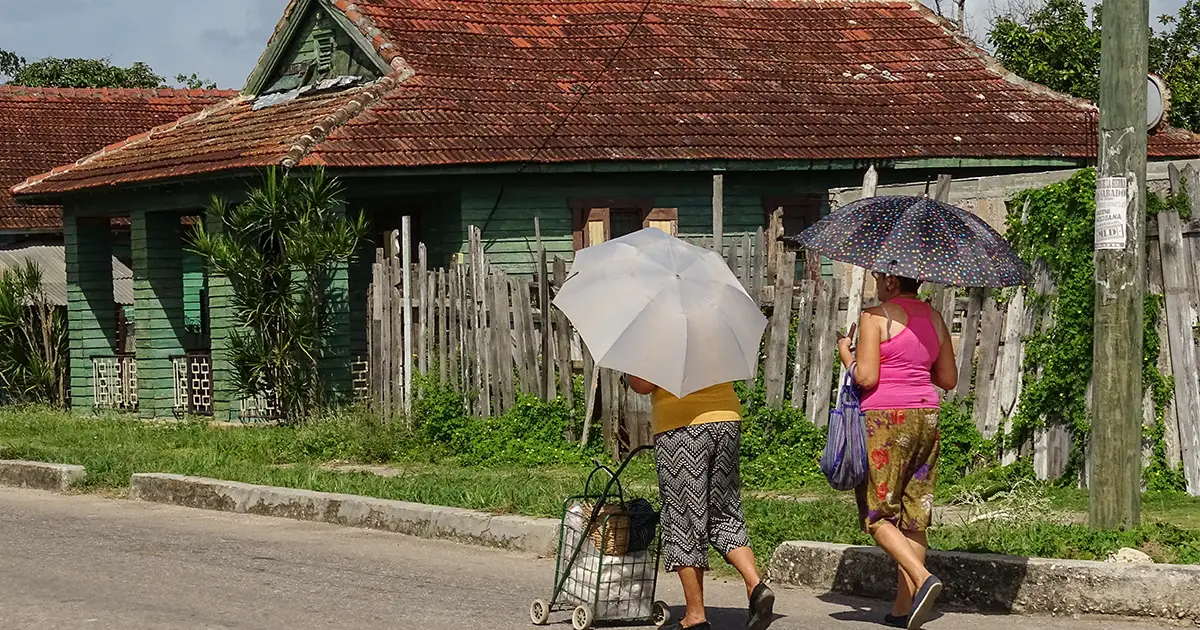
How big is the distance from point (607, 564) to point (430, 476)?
19.8ft

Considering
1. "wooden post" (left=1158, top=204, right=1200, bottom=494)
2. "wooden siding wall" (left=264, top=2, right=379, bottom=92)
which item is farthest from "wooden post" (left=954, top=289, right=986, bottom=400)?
"wooden siding wall" (left=264, top=2, right=379, bottom=92)

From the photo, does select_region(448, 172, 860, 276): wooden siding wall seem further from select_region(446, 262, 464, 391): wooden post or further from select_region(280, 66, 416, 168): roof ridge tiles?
select_region(446, 262, 464, 391): wooden post

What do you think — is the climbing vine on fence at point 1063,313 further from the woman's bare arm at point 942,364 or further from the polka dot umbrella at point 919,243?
the woman's bare arm at point 942,364

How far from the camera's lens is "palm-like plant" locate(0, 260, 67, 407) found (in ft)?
79.9

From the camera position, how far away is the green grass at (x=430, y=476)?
9.50m

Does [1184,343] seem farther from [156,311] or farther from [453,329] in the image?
[156,311]

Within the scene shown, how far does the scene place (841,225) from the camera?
330 inches

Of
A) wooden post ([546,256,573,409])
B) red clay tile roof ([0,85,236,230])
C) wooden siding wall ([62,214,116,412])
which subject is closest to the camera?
wooden post ([546,256,573,409])

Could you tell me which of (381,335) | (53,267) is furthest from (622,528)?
(53,267)

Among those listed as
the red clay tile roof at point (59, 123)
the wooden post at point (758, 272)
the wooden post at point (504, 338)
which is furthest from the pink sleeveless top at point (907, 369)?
the red clay tile roof at point (59, 123)

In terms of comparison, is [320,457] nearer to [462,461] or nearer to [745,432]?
[462,461]

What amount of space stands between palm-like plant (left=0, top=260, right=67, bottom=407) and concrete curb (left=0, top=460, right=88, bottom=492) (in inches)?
323

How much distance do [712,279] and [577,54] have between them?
1554cm

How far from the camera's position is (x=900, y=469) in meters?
8.08
